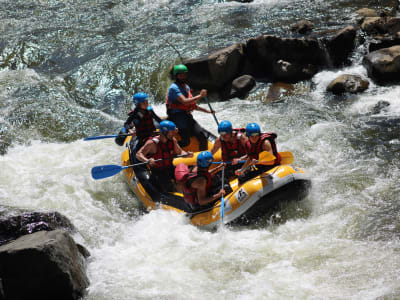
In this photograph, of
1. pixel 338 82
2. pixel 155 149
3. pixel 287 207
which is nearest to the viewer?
pixel 287 207

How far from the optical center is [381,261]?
4355mm

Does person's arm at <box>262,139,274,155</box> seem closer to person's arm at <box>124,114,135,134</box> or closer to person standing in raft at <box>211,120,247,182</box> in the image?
person standing in raft at <box>211,120,247,182</box>

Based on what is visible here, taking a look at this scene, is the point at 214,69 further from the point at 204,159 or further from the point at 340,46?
the point at 204,159

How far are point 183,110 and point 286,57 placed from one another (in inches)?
159

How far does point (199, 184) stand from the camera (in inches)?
213

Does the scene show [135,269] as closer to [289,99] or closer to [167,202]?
[167,202]

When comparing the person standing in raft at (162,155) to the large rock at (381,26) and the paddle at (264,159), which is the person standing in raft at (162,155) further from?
the large rock at (381,26)

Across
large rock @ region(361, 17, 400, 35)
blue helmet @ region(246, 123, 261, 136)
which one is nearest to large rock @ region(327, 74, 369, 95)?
large rock @ region(361, 17, 400, 35)

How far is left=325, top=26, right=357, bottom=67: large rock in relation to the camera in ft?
32.6

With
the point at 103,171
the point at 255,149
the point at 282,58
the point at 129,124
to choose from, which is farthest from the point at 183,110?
the point at 282,58

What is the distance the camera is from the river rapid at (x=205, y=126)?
4.43m

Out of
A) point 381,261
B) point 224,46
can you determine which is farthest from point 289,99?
point 381,261

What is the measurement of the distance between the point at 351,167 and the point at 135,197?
137 inches

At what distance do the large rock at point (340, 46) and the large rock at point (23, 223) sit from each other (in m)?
7.73
